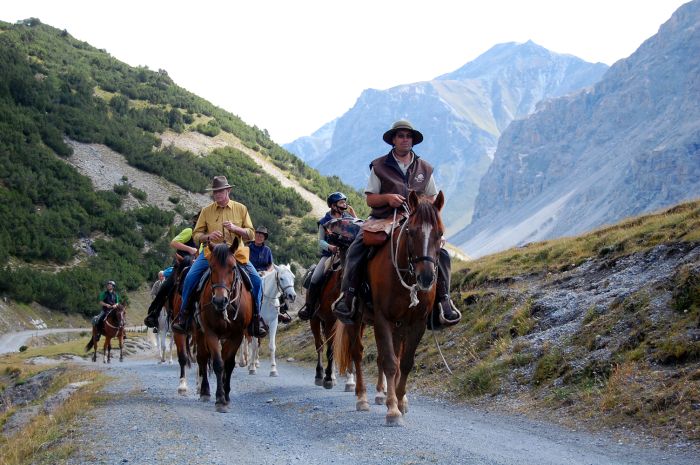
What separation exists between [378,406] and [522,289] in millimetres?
7127

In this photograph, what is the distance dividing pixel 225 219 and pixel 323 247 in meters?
2.87

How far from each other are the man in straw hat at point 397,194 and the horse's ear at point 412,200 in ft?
1.94

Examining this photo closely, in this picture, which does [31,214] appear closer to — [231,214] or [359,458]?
[231,214]

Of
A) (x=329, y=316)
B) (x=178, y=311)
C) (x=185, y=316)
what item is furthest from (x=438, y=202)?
(x=178, y=311)

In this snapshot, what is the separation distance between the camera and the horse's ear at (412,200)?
1023 centimetres

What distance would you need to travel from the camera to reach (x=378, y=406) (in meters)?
12.5

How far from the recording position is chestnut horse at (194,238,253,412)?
12.1 meters

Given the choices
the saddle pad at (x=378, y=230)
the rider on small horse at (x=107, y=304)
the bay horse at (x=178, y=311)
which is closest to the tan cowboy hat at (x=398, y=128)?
the saddle pad at (x=378, y=230)

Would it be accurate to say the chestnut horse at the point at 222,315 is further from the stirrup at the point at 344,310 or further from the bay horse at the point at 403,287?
the bay horse at the point at 403,287

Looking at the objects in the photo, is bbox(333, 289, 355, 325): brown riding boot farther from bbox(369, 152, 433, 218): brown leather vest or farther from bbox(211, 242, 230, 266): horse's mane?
bbox(211, 242, 230, 266): horse's mane

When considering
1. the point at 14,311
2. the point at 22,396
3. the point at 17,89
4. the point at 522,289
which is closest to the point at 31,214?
the point at 14,311

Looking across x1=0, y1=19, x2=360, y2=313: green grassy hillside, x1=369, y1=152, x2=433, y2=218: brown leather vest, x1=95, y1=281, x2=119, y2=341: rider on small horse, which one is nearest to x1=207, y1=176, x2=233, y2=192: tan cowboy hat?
x1=369, y1=152, x2=433, y2=218: brown leather vest

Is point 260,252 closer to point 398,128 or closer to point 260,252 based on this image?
point 260,252

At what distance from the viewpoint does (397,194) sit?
11.1 m
